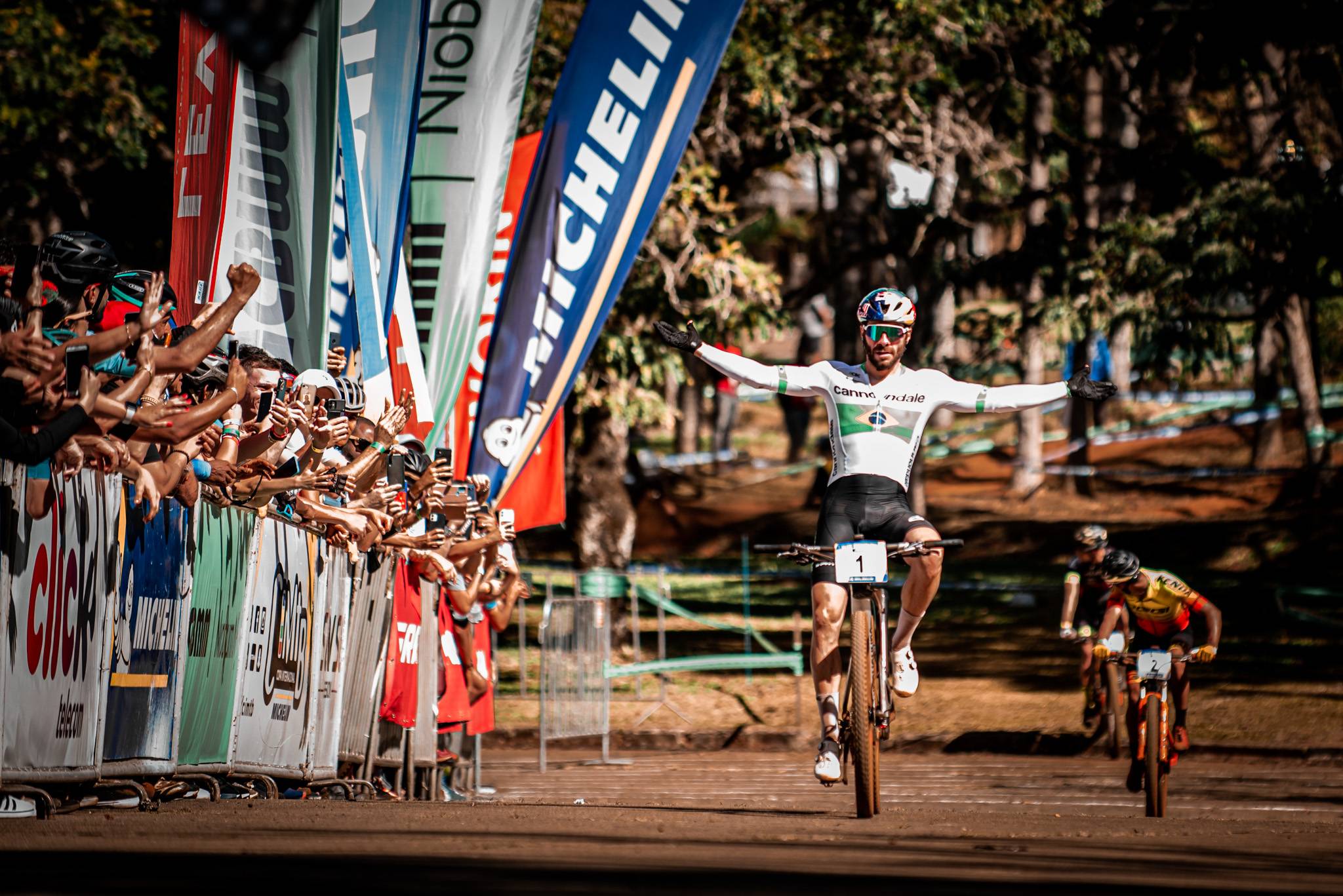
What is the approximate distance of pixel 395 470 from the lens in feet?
39.2

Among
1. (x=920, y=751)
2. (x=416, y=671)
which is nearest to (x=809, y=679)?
(x=920, y=751)

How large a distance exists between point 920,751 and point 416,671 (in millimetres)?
8189

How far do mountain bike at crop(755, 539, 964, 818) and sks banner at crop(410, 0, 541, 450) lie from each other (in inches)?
226

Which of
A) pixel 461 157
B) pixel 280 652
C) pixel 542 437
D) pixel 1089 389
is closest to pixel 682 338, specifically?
pixel 1089 389

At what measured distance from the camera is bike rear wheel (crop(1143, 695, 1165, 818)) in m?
10.9

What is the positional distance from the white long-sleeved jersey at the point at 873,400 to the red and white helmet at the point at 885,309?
11.2 inches

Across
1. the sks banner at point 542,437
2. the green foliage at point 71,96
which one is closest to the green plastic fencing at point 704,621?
the sks banner at point 542,437

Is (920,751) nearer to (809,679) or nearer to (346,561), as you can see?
(809,679)

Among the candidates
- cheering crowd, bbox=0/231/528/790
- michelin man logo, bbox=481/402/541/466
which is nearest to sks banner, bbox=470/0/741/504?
michelin man logo, bbox=481/402/541/466

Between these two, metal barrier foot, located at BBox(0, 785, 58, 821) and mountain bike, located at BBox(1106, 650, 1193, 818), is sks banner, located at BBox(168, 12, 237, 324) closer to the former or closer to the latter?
metal barrier foot, located at BBox(0, 785, 58, 821)

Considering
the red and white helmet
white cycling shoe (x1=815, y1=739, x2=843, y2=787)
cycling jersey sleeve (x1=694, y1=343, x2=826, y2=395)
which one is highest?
the red and white helmet

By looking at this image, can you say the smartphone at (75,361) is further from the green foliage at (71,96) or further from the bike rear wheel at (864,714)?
the green foliage at (71,96)

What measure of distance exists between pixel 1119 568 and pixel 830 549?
16.3ft

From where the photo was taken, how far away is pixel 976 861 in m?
6.09
